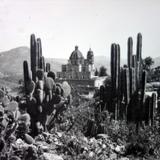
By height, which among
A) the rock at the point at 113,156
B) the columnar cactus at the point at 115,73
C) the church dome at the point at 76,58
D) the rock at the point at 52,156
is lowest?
the rock at the point at 113,156

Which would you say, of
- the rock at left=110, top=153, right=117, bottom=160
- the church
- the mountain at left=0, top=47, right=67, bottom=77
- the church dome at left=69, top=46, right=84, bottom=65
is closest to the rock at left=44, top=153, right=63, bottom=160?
the rock at left=110, top=153, right=117, bottom=160

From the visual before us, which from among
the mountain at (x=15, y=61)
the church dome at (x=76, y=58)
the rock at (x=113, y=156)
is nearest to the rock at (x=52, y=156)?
the rock at (x=113, y=156)

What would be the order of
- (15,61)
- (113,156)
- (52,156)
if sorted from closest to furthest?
(52,156) → (113,156) → (15,61)

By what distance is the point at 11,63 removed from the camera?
96062 millimetres

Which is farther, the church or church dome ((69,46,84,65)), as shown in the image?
church dome ((69,46,84,65))

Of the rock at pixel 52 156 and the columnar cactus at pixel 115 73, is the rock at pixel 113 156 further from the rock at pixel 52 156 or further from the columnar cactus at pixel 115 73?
the columnar cactus at pixel 115 73

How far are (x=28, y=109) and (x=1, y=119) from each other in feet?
8.66

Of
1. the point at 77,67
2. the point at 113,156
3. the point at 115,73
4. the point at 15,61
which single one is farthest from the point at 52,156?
the point at 15,61

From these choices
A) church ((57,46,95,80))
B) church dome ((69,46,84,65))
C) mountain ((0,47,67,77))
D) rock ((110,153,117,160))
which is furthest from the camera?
mountain ((0,47,67,77))

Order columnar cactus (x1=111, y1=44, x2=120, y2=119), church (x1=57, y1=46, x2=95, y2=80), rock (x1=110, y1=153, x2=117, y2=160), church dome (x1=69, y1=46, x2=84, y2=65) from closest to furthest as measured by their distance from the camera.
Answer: rock (x1=110, y1=153, x2=117, y2=160), columnar cactus (x1=111, y1=44, x2=120, y2=119), church (x1=57, y1=46, x2=95, y2=80), church dome (x1=69, y1=46, x2=84, y2=65)

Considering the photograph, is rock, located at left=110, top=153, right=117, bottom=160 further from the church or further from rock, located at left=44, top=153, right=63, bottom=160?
the church

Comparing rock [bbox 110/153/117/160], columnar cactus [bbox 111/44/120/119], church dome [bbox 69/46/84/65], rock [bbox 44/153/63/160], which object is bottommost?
rock [bbox 110/153/117/160]

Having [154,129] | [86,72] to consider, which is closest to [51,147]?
[154,129]

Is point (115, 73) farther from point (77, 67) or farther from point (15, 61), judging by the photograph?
point (15, 61)
